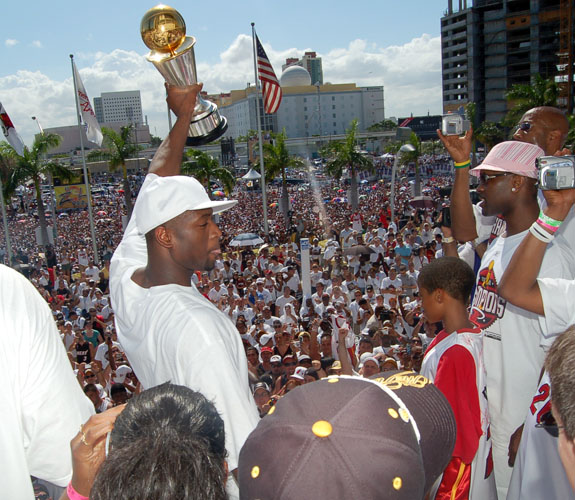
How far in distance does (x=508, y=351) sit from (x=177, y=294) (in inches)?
67.0

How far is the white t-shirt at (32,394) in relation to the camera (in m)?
1.46

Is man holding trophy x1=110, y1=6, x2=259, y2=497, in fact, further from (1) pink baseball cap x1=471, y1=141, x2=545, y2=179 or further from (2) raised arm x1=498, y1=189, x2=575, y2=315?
(1) pink baseball cap x1=471, y1=141, x2=545, y2=179

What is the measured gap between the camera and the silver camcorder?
3396mm

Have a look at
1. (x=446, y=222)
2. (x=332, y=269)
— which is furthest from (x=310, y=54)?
(x=446, y=222)

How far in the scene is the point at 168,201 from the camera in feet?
6.84

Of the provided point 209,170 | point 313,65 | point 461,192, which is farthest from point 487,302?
point 313,65

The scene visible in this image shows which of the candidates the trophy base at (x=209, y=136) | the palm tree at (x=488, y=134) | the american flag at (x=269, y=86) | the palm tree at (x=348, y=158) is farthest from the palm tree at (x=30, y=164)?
the palm tree at (x=488, y=134)

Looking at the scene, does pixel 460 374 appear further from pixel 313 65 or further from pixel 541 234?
pixel 313 65

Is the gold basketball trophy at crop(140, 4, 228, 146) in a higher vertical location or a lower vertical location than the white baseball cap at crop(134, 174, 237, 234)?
higher

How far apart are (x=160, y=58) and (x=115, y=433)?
2030mm

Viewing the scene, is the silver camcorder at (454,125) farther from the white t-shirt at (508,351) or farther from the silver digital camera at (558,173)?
the silver digital camera at (558,173)

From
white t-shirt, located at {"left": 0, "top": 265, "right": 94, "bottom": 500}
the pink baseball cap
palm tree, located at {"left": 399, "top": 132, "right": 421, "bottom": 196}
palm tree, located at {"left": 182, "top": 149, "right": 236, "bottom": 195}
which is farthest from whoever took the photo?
palm tree, located at {"left": 399, "top": 132, "right": 421, "bottom": 196}

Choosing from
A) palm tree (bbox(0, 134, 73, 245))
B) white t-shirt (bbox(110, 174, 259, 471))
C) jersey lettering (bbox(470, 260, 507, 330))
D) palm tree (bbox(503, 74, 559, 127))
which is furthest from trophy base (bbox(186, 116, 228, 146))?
palm tree (bbox(503, 74, 559, 127))

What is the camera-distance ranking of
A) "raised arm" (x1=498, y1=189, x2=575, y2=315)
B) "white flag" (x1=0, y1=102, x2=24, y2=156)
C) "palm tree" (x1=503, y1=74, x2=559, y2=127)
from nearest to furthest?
"raised arm" (x1=498, y1=189, x2=575, y2=315), "white flag" (x1=0, y1=102, x2=24, y2=156), "palm tree" (x1=503, y1=74, x2=559, y2=127)
